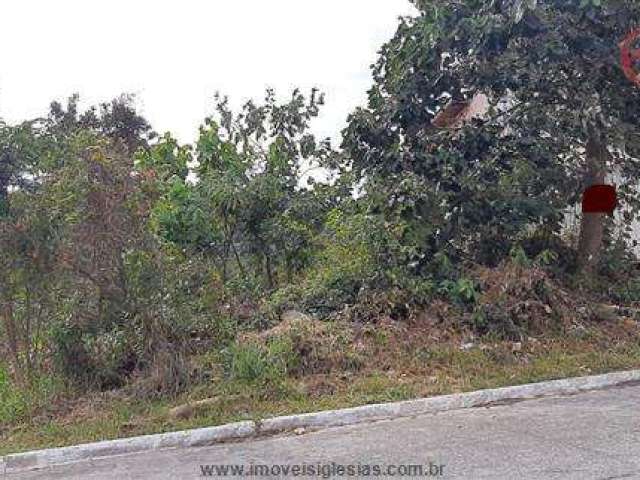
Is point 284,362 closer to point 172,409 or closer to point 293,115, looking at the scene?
point 172,409

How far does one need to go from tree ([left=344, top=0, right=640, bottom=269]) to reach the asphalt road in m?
3.34

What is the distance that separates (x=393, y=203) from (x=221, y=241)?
2.98 m

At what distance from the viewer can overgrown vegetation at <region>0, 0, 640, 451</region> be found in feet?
23.5

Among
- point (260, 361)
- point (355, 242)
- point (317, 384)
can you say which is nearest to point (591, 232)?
point (355, 242)

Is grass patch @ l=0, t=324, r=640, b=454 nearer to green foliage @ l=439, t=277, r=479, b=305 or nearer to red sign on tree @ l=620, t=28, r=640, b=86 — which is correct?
green foliage @ l=439, t=277, r=479, b=305

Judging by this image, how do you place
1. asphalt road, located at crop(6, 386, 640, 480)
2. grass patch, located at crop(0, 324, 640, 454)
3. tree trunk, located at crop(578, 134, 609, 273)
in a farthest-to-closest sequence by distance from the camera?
tree trunk, located at crop(578, 134, 609, 273), grass patch, located at crop(0, 324, 640, 454), asphalt road, located at crop(6, 386, 640, 480)

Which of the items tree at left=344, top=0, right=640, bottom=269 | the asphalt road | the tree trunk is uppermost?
tree at left=344, top=0, right=640, bottom=269

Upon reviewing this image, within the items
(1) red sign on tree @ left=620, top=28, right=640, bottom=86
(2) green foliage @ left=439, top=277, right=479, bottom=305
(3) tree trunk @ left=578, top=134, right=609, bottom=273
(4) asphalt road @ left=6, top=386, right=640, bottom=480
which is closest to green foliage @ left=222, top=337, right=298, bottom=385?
(4) asphalt road @ left=6, top=386, right=640, bottom=480

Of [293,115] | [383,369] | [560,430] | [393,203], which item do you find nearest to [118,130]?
[293,115]

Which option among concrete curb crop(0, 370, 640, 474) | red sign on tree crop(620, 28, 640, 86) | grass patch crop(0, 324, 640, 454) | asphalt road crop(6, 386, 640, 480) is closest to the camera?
asphalt road crop(6, 386, 640, 480)

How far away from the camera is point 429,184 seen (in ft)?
30.9

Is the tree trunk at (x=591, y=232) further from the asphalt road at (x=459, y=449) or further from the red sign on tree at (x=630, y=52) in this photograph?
the asphalt road at (x=459, y=449)

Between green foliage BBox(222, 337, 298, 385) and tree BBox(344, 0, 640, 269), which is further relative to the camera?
tree BBox(344, 0, 640, 269)

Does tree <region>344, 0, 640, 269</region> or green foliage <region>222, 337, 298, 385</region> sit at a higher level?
tree <region>344, 0, 640, 269</region>
